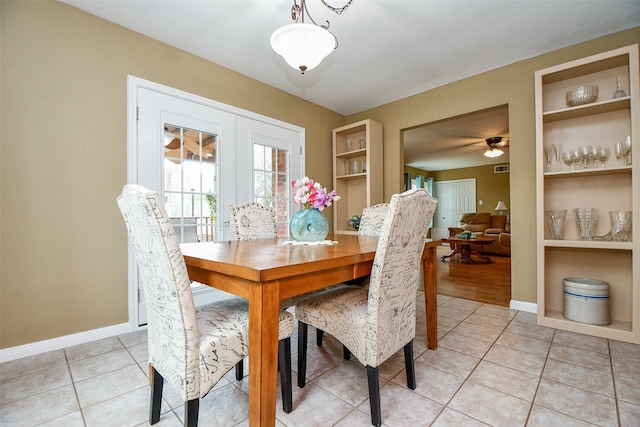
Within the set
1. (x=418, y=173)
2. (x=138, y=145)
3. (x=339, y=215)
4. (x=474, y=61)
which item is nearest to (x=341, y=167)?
(x=339, y=215)

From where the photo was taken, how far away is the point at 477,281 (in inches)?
152

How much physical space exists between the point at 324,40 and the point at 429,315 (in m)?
1.87

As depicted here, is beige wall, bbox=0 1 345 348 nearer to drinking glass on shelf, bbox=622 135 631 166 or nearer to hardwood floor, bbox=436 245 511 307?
hardwood floor, bbox=436 245 511 307

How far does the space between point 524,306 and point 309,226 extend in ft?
7.80

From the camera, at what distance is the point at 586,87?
7.39 feet

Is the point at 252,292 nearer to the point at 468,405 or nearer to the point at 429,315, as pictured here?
the point at 468,405

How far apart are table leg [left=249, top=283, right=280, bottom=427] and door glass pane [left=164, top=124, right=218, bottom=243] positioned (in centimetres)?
190

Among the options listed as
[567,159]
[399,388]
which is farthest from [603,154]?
[399,388]

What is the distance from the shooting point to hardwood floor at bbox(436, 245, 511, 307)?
10.3 ft

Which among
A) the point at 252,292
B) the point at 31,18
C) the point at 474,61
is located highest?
the point at 474,61

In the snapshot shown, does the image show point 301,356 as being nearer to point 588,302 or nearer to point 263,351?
point 263,351

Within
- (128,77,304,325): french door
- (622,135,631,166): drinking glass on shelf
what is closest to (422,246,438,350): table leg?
(622,135,631,166): drinking glass on shelf

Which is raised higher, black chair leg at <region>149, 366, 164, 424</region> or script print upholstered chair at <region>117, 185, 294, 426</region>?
script print upholstered chair at <region>117, 185, 294, 426</region>

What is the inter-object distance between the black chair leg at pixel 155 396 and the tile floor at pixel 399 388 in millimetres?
49
